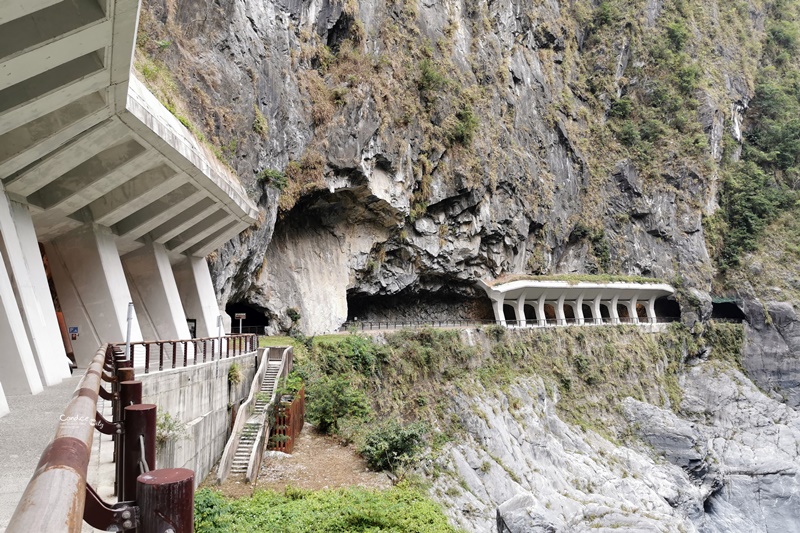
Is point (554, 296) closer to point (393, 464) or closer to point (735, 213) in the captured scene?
point (735, 213)

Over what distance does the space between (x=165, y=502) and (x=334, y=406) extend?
14.9 meters

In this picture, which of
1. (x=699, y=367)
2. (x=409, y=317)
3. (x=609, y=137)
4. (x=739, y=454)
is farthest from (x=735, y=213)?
(x=409, y=317)

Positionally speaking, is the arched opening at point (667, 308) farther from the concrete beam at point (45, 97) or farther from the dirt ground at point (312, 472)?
the concrete beam at point (45, 97)

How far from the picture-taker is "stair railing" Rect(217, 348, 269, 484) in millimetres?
12070

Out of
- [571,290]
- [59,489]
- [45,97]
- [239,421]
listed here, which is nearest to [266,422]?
[239,421]

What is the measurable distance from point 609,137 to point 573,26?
10.7m

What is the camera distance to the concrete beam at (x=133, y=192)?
13289 mm

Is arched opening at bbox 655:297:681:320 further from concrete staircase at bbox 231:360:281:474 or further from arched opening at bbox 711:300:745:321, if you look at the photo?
concrete staircase at bbox 231:360:281:474

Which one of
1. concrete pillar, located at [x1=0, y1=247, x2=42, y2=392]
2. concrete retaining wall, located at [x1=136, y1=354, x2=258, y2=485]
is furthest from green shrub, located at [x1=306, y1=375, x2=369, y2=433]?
concrete pillar, located at [x1=0, y1=247, x2=42, y2=392]

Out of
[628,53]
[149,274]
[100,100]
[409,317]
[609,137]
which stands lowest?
[409,317]

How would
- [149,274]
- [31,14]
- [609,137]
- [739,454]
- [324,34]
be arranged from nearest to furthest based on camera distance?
[31,14], [149,274], [324,34], [739,454], [609,137]

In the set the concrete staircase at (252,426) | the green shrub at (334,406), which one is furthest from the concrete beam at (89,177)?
the green shrub at (334,406)

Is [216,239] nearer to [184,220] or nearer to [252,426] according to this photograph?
[184,220]

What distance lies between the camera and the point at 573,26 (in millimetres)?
49906
